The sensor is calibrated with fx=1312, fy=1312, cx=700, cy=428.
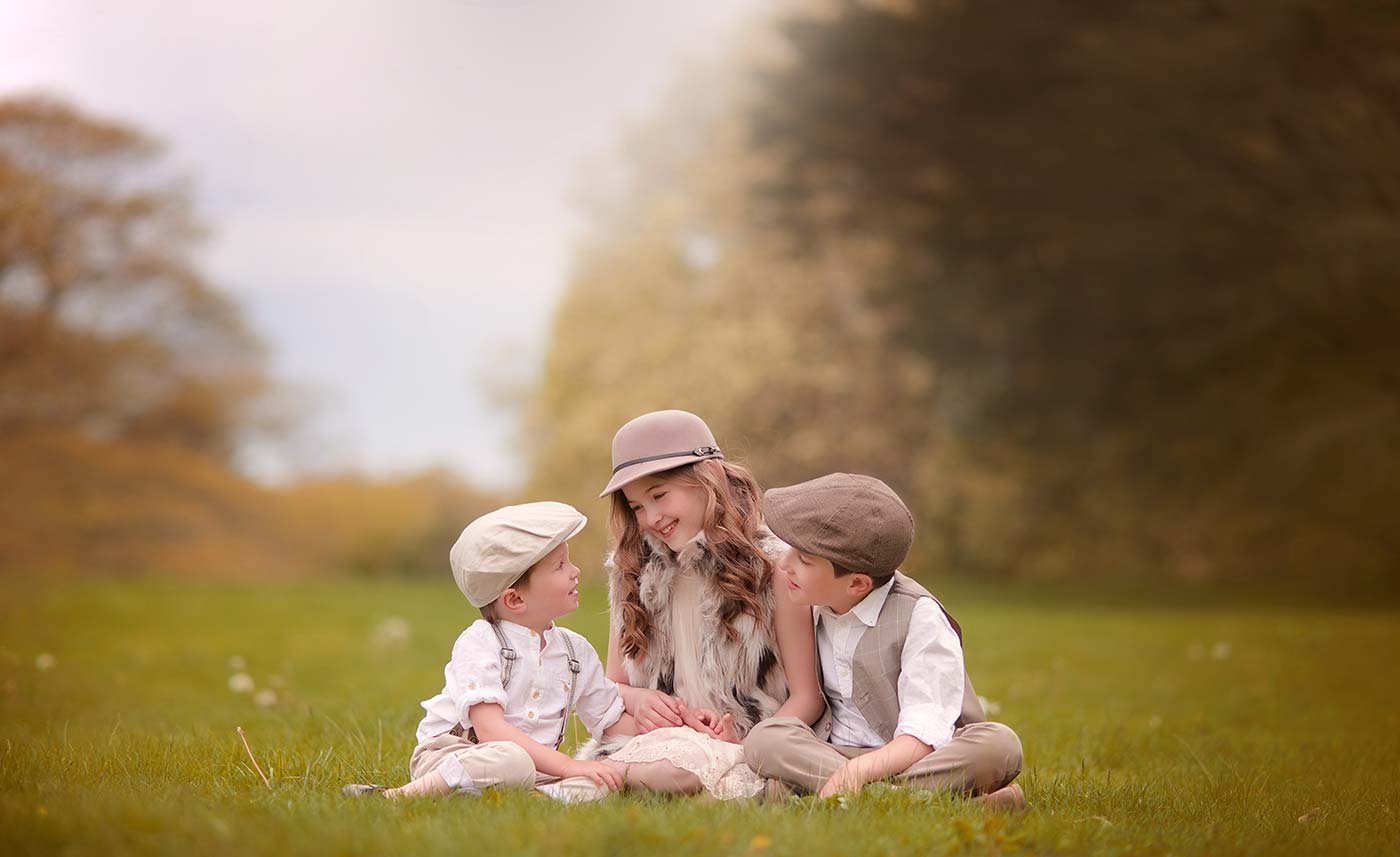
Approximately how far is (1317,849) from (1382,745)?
2.97m

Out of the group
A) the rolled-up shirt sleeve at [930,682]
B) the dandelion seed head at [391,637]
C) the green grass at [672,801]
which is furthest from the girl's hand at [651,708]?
the dandelion seed head at [391,637]

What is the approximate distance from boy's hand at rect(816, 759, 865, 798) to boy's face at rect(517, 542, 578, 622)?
38.8 inches

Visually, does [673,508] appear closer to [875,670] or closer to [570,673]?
[570,673]

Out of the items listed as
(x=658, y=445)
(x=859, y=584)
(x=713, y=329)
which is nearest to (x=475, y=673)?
(x=658, y=445)

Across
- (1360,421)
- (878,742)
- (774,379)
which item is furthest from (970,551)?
(878,742)

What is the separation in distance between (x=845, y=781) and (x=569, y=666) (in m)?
1.02

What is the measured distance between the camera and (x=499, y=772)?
4.07m

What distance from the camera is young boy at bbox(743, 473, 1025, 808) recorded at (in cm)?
410

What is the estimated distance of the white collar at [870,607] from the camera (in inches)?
171

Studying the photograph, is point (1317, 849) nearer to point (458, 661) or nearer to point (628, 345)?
point (458, 661)

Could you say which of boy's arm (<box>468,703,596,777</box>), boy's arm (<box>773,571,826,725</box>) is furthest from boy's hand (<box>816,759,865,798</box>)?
boy's arm (<box>468,703,596,777</box>)

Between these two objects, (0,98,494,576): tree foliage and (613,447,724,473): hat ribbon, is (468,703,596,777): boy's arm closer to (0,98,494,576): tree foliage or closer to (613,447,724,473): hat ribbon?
(613,447,724,473): hat ribbon

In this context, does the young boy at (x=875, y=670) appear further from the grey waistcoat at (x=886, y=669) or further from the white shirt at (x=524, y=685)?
the white shirt at (x=524, y=685)

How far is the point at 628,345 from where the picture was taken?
851 inches
